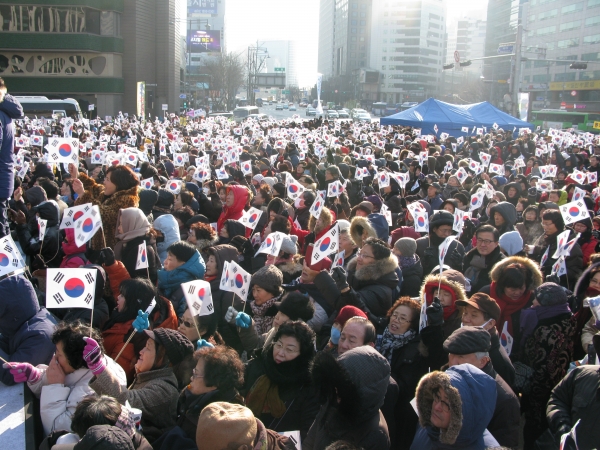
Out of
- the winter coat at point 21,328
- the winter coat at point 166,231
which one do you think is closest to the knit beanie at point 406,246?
the winter coat at point 166,231

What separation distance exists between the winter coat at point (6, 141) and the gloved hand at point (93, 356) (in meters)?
2.70

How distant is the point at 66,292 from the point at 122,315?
528mm

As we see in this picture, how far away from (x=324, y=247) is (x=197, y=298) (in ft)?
5.79

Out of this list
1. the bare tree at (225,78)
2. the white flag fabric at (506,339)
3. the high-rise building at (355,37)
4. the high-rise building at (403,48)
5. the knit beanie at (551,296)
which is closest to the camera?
the knit beanie at (551,296)

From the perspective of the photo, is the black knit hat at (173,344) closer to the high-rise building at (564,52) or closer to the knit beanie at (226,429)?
the knit beanie at (226,429)

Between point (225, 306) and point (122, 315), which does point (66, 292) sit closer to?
point (122, 315)

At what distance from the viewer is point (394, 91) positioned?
14125 cm

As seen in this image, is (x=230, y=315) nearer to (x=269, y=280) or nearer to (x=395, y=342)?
(x=269, y=280)

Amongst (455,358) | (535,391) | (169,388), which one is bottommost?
(535,391)

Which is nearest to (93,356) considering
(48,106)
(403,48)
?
(48,106)

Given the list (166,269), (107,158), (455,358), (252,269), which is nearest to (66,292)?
(166,269)

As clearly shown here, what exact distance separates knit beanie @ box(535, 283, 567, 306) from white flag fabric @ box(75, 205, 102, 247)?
3.78 m

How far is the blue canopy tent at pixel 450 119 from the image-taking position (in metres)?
21.9

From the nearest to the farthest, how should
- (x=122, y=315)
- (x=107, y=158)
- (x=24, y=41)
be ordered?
(x=122, y=315)
(x=107, y=158)
(x=24, y=41)
